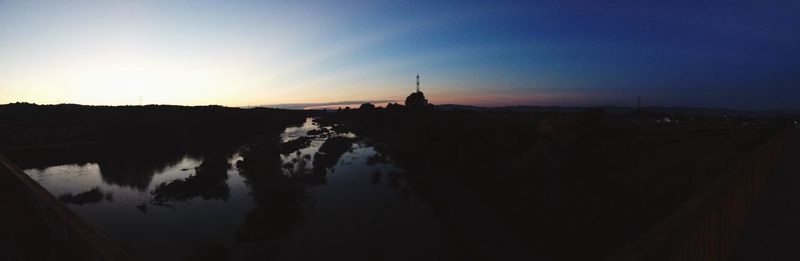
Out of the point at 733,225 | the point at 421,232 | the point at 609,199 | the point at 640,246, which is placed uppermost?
the point at 640,246

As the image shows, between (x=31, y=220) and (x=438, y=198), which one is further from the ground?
(x=31, y=220)

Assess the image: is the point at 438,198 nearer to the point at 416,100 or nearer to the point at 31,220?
the point at 31,220

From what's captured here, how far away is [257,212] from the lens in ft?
66.7

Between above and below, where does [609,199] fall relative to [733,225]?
below

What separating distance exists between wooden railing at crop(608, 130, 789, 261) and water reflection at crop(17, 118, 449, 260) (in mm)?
12703

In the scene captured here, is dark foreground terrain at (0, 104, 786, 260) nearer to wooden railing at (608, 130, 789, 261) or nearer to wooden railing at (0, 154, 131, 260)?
wooden railing at (608, 130, 789, 261)

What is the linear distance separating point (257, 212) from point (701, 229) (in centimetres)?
2089

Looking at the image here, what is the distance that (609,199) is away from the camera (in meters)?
14.9

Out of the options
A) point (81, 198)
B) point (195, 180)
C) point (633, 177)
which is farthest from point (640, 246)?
point (81, 198)

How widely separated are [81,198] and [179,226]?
12505 mm

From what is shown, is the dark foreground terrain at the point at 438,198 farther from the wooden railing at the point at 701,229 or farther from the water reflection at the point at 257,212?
the wooden railing at the point at 701,229

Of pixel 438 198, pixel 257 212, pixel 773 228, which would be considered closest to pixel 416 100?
pixel 438 198

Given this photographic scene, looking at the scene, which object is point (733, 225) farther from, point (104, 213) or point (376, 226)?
point (104, 213)

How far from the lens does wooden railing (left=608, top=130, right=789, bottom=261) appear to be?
8.59 ft
